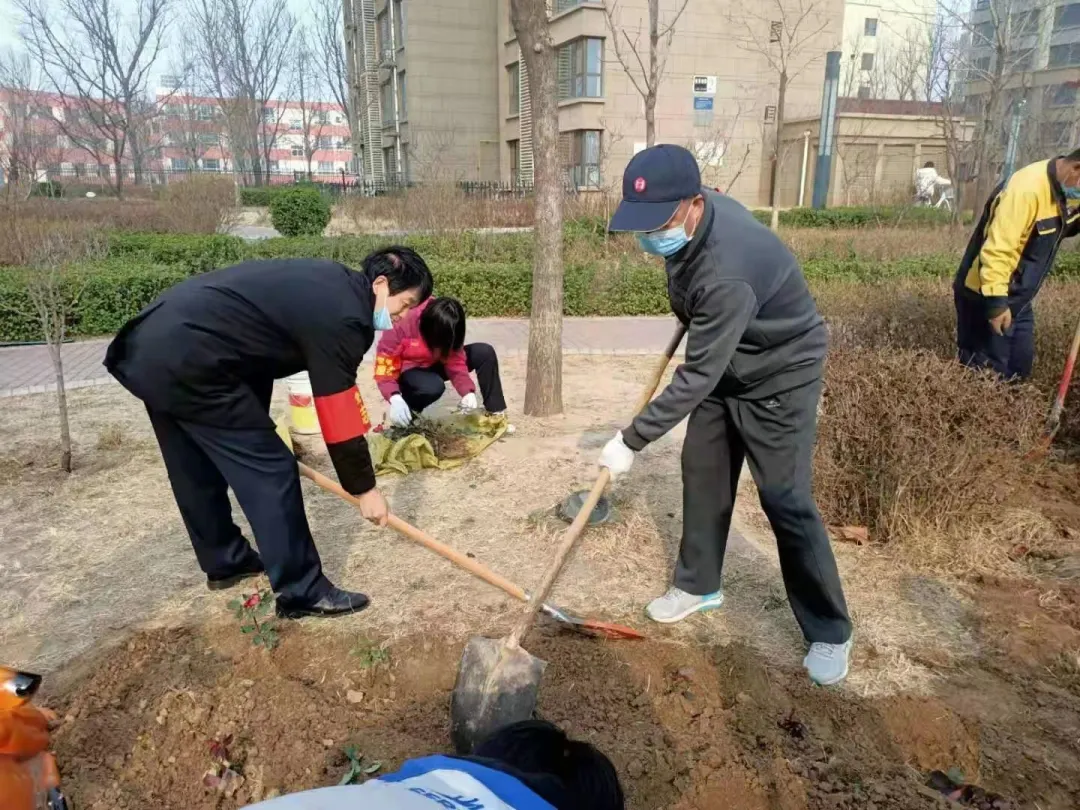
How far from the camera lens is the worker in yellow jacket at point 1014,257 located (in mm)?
3701

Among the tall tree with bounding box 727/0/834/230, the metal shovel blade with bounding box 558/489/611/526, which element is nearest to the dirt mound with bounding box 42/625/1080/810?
the metal shovel blade with bounding box 558/489/611/526

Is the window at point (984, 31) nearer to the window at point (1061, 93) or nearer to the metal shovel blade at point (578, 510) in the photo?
the window at point (1061, 93)

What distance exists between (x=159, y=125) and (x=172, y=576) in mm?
39028

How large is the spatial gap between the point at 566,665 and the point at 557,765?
4.20 feet

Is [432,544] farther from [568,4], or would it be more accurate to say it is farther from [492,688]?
[568,4]

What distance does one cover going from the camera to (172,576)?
3316 millimetres

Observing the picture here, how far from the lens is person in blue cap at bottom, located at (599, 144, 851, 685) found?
7.24 feet

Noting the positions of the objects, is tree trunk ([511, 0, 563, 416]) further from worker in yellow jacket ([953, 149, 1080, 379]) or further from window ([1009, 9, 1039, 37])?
window ([1009, 9, 1039, 37])

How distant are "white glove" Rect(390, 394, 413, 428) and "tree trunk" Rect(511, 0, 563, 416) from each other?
1.03 metres

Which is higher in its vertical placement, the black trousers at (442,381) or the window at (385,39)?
the window at (385,39)

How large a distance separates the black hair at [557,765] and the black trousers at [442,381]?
3.39 metres

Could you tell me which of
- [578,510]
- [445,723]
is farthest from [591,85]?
[445,723]

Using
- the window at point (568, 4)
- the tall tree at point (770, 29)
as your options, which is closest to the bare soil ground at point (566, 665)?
the window at point (568, 4)

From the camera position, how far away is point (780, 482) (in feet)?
8.14
